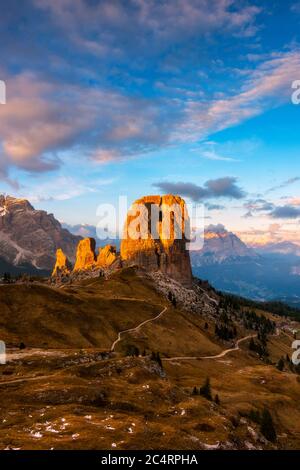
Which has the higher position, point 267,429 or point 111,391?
point 111,391

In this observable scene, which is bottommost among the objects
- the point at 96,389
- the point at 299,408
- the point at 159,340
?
the point at 299,408

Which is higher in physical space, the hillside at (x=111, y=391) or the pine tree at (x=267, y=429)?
the hillside at (x=111, y=391)

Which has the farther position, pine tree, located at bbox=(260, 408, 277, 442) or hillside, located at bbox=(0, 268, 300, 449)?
pine tree, located at bbox=(260, 408, 277, 442)

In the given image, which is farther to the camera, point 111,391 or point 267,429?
point 267,429

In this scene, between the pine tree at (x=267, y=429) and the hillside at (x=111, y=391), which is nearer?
the hillside at (x=111, y=391)

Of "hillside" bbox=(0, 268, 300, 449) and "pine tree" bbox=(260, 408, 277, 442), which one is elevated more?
"hillside" bbox=(0, 268, 300, 449)

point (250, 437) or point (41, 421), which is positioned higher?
point (41, 421)

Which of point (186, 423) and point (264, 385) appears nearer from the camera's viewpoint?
point (186, 423)

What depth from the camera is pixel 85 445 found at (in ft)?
194
